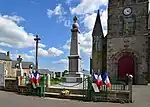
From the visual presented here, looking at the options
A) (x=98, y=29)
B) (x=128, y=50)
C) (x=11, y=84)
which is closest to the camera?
(x=11, y=84)

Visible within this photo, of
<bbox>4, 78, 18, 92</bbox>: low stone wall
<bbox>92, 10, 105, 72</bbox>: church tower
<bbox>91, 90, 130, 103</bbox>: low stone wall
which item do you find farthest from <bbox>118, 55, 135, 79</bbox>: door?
<bbox>91, 90, 130, 103</bbox>: low stone wall

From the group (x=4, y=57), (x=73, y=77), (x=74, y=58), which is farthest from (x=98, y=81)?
(x=4, y=57)

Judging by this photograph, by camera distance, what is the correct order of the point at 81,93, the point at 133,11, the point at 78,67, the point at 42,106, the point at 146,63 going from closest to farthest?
1. the point at 42,106
2. the point at 81,93
3. the point at 78,67
4. the point at 146,63
5. the point at 133,11

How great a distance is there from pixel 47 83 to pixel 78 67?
14.9 feet

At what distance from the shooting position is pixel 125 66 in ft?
113

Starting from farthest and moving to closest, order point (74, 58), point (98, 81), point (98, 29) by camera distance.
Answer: point (98, 29), point (74, 58), point (98, 81)

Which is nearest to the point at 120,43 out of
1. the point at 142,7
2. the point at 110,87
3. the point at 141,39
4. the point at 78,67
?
the point at 141,39

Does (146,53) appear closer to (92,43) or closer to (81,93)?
(92,43)

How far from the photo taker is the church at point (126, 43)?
3275 centimetres

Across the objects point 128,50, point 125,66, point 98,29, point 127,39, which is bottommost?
point 125,66

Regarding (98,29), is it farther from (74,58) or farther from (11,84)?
(11,84)

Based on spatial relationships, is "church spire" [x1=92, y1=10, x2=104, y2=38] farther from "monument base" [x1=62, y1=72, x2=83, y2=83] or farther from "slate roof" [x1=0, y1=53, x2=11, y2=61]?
"slate roof" [x1=0, y1=53, x2=11, y2=61]

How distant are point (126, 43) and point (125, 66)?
127 inches

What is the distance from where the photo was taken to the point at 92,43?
3778cm
